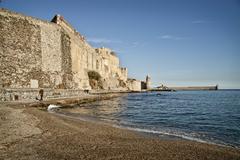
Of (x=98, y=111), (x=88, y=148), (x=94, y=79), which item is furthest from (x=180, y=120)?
(x=94, y=79)

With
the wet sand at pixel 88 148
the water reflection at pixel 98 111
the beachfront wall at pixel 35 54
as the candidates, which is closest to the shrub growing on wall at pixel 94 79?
the beachfront wall at pixel 35 54

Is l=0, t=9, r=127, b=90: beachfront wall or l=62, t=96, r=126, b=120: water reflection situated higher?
l=0, t=9, r=127, b=90: beachfront wall

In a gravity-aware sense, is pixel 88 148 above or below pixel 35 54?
below

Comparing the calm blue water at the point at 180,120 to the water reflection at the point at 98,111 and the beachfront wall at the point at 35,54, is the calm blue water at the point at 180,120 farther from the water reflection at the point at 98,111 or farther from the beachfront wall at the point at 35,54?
the beachfront wall at the point at 35,54

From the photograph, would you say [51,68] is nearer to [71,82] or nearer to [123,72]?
[71,82]

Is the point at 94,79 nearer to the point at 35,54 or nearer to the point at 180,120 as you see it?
the point at 35,54

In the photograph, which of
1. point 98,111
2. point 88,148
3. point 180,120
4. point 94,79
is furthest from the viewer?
point 94,79

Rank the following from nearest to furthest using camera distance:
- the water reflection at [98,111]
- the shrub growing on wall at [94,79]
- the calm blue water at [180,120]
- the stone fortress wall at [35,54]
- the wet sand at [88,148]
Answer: the wet sand at [88,148], the calm blue water at [180,120], the water reflection at [98,111], the stone fortress wall at [35,54], the shrub growing on wall at [94,79]

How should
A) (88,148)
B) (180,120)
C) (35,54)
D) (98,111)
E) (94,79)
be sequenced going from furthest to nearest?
(94,79), (35,54), (98,111), (180,120), (88,148)

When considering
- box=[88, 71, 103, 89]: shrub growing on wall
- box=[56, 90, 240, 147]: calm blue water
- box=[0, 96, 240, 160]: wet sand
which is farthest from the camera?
box=[88, 71, 103, 89]: shrub growing on wall

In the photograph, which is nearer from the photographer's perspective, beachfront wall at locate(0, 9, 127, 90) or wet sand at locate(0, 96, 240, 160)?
wet sand at locate(0, 96, 240, 160)

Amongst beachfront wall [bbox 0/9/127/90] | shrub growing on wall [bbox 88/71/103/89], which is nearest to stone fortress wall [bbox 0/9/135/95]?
beachfront wall [bbox 0/9/127/90]

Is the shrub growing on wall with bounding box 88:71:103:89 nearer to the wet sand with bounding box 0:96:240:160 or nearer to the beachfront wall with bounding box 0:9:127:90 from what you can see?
the beachfront wall with bounding box 0:9:127:90

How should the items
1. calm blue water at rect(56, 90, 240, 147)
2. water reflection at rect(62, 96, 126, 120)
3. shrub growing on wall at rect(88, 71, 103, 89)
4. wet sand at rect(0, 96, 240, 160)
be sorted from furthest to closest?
shrub growing on wall at rect(88, 71, 103, 89) → water reflection at rect(62, 96, 126, 120) → calm blue water at rect(56, 90, 240, 147) → wet sand at rect(0, 96, 240, 160)
